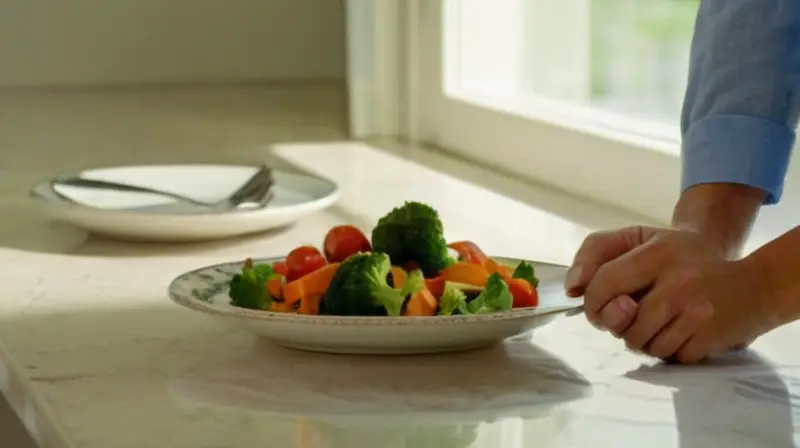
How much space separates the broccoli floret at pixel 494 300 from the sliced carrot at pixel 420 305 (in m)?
0.02

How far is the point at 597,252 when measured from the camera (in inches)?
33.9

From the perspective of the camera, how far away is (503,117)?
1.74 m

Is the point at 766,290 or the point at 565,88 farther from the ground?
the point at 766,290

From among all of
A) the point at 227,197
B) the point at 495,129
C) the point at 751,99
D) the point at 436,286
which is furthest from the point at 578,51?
the point at 436,286

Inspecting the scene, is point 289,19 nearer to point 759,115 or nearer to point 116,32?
point 116,32

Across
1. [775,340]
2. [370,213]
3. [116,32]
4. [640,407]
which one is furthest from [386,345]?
[116,32]

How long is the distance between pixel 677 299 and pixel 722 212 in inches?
5.0

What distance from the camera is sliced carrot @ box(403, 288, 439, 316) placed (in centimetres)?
84

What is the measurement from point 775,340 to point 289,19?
6.66 feet

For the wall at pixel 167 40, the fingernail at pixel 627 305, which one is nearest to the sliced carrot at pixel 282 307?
the fingernail at pixel 627 305

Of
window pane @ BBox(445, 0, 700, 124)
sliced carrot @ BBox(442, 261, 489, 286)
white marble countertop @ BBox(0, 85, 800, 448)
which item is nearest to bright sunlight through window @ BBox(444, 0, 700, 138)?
window pane @ BBox(445, 0, 700, 124)

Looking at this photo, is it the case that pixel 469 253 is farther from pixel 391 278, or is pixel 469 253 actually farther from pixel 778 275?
pixel 778 275

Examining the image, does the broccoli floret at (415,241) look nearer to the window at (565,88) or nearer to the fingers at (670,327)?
the fingers at (670,327)

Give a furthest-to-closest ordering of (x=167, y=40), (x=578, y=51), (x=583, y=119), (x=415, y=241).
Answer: (x=167, y=40) → (x=578, y=51) → (x=583, y=119) → (x=415, y=241)
